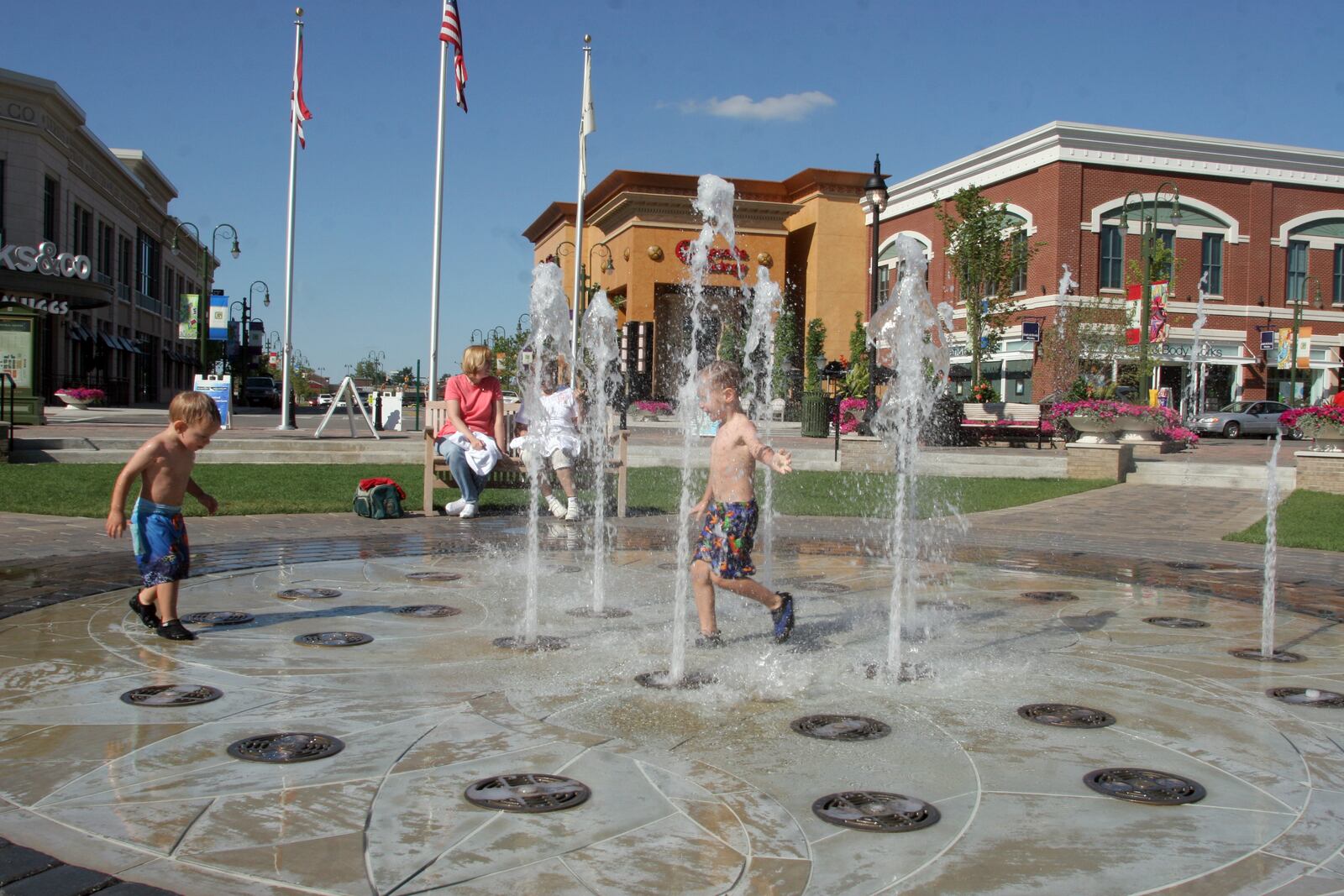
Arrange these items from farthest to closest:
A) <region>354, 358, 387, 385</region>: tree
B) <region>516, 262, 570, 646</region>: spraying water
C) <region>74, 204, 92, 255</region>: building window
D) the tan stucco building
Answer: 1. <region>354, 358, 387, 385</region>: tree
2. <region>74, 204, 92, 255</region>: building window
3. the tan stucco building
4. <region>516, 262, 570, 646</region>: spraying water

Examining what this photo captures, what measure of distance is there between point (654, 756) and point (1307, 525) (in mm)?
10347

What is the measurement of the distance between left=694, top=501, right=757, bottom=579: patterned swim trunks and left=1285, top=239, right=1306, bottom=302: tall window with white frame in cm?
4780

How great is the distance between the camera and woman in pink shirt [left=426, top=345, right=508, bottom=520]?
1035 centimetres

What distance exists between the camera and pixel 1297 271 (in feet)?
150

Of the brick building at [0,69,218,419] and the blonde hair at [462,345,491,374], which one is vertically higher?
the brick building at [0,69,218,419]

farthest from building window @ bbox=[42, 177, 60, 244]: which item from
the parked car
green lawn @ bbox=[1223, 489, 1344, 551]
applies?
green lawn @ bbox=[1223, 489, 1344, 551]

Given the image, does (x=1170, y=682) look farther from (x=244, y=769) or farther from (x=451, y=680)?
(x=244, y=769)

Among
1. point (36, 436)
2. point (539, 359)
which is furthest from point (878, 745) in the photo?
Answer: point (36, 436)

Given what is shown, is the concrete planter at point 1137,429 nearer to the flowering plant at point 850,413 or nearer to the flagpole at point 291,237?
the flowering plant at point 850,413

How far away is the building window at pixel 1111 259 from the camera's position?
4306cm

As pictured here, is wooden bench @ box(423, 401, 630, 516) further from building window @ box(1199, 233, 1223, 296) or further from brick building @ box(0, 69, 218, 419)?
building window @ box(1199, 233, 1223, 296)

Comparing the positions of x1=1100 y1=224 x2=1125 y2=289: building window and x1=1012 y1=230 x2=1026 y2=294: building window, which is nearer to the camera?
x1=1012 y1=230 x2=1026 y2=294: building window

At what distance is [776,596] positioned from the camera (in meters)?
5.55

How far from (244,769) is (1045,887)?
243cm
